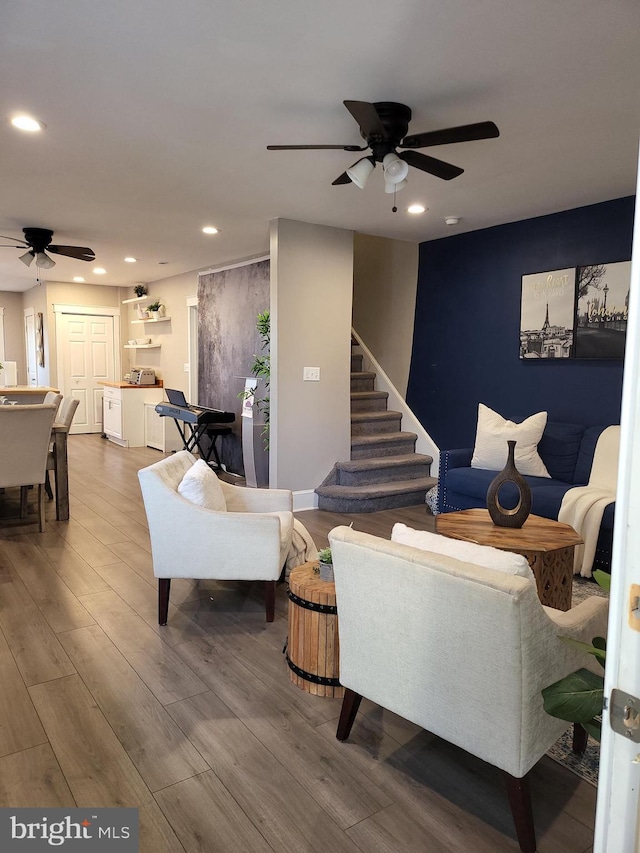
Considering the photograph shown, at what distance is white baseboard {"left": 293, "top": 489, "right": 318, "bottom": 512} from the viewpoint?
5250mm

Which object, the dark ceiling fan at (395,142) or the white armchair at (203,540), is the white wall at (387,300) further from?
the white armchair at (203,540)

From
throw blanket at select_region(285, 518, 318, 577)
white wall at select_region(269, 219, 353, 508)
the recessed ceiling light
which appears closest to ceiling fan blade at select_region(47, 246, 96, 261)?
white wall at select_region(269, 219, 353, 508)

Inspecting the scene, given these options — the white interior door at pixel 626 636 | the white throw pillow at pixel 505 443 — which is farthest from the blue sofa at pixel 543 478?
the white interior door at pixel 626 636

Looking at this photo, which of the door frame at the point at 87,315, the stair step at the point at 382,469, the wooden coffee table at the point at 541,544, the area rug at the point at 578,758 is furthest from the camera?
the door frame at the point at 87,315

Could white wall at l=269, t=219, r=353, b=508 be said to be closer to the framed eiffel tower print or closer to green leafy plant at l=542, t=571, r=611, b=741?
the framed eiffel tower print

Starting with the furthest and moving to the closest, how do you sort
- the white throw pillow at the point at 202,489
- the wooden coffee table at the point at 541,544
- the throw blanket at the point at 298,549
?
1. the throw blanket at the point at 298,549
2. the white throw pillow at the point at 202,489
3. the wooden coffee table at the point at 541,544

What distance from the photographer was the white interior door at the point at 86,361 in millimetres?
9453

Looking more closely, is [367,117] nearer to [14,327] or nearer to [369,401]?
[369,401]

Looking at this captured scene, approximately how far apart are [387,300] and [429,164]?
3841mm

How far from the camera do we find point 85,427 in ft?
32.3

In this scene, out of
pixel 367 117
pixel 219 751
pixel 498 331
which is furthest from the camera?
pixel 498 331

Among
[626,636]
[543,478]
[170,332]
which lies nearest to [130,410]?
[170,332]

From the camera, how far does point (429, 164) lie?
2.85 metres

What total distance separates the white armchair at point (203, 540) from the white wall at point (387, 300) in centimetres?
395
